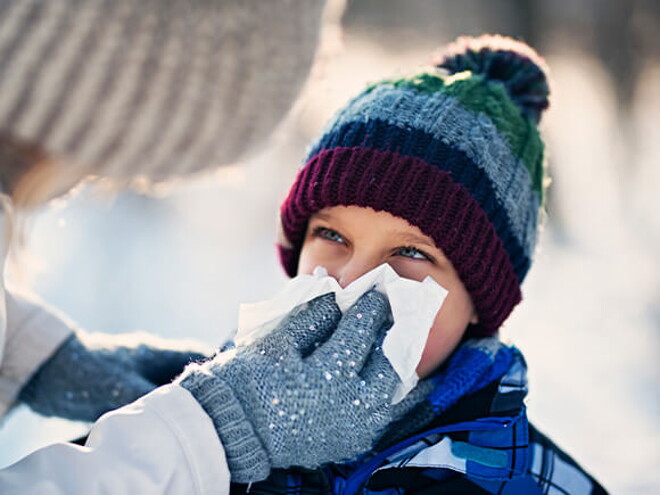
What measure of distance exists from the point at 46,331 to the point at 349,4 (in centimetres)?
928

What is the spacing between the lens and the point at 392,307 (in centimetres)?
135

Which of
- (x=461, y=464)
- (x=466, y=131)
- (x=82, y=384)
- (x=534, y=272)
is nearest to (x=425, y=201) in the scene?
(x=466, y=131)

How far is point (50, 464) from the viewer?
1056 millimetres

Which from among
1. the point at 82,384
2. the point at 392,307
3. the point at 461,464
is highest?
the point at 392,307

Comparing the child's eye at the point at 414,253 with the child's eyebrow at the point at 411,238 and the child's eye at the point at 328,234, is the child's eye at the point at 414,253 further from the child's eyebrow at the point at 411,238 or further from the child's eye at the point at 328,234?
the child's eye at the point at 328,234

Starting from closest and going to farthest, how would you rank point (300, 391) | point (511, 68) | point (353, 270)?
point (300, 391), point (353, 270), point (511, 68)

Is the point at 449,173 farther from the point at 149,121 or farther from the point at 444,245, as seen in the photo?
the point at 149,121

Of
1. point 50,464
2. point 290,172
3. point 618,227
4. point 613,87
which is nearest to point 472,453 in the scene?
point 50,464

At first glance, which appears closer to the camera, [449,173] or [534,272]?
[449,173]

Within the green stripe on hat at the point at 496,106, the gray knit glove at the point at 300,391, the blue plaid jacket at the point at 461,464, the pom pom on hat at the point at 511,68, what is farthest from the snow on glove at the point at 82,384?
the pom pom on hat at the point at 511,68

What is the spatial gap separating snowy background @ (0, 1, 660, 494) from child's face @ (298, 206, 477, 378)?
0.21m

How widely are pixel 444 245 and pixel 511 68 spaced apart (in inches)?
20.0

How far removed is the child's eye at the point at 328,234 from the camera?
1.57 m

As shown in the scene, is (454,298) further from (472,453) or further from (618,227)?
(618,227)
